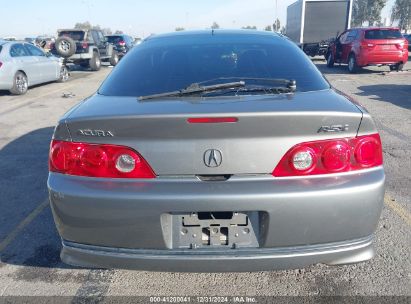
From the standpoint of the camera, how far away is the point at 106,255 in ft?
6.67

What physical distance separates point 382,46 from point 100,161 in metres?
14.1

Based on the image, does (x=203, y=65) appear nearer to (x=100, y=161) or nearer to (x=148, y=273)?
(x=100, y=161)

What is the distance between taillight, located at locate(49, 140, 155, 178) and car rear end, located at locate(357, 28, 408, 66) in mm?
13769

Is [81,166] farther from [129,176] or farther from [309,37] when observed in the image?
[309,37]

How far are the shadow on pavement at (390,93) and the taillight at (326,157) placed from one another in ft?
23.9

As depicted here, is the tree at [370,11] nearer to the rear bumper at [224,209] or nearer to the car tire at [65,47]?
the car tire at [65,47]

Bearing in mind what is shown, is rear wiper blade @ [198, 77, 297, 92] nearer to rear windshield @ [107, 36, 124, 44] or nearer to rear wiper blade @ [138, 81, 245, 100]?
rear wiper blade @ [138, 81, 245, 100]

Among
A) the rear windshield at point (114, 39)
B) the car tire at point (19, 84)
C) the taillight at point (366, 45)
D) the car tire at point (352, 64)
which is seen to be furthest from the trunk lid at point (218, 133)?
the rear windshield at point (114, 39)

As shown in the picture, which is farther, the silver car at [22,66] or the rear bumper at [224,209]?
the silver car at [22,66]

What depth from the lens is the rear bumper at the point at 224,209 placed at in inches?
73.9

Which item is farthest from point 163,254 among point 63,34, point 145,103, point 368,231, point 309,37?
point 309,37

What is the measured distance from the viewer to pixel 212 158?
1903 millimetres

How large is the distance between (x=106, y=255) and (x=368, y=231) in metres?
1.47

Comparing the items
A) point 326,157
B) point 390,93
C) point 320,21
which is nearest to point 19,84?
point 390,93
